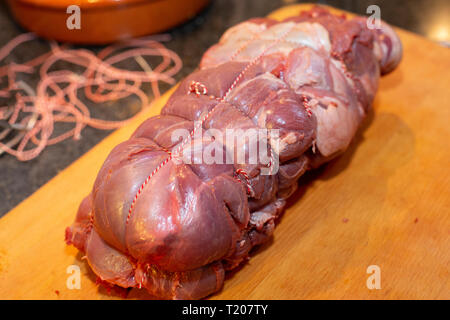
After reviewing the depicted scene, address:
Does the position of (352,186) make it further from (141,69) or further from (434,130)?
(141,69)

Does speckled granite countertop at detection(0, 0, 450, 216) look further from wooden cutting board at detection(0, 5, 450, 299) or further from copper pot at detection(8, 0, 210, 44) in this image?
wooden cutting board at detection(0, 5, 450, 299)

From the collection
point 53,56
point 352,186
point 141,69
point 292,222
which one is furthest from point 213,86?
point 53,56

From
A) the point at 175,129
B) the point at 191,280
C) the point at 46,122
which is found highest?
the point at 175,129

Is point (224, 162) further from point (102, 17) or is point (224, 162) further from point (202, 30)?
point (202, 30)

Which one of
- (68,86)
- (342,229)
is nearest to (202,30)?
(68,86)

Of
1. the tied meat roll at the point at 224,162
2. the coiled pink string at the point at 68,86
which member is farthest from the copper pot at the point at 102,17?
the tied meat roll at the point at 224,162

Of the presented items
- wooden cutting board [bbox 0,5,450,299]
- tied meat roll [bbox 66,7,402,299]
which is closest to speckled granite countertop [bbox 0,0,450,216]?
wooden cutting board [bbox 0,5,450,299]

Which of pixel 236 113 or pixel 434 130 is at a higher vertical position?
pixel 236 113
